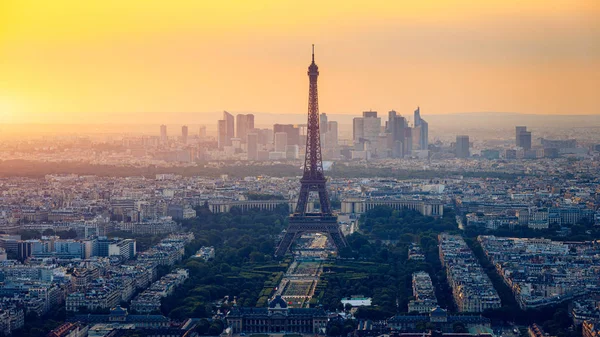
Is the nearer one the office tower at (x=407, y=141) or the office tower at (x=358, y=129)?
the office tower at (x=407, y=141)

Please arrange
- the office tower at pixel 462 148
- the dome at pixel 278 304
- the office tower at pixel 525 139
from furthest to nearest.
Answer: the office tower at pixel 525 139, the office tower at pixel 462 148, the dome at pixel 278 304

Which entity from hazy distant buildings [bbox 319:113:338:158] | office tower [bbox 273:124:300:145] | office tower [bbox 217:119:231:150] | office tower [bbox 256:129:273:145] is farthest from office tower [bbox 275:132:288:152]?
office tower [bbox 217:119:231:150]

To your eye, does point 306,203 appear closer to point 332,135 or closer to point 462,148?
point 462,148

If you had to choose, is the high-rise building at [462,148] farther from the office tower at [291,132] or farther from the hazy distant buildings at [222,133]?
the hazy distant buildings at [222,133]

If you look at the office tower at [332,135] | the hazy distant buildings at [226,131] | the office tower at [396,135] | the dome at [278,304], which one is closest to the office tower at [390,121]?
the office tower at [396,135]

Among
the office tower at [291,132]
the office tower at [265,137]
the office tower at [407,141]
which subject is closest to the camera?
the office tower at [407,141]

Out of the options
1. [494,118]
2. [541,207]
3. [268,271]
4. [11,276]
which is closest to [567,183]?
[541,207]

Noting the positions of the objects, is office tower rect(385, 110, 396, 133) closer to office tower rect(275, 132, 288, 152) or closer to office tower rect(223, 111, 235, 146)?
office tower rect(275, 132, 288, 152)

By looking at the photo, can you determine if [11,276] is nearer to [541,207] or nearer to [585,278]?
[585,278]
